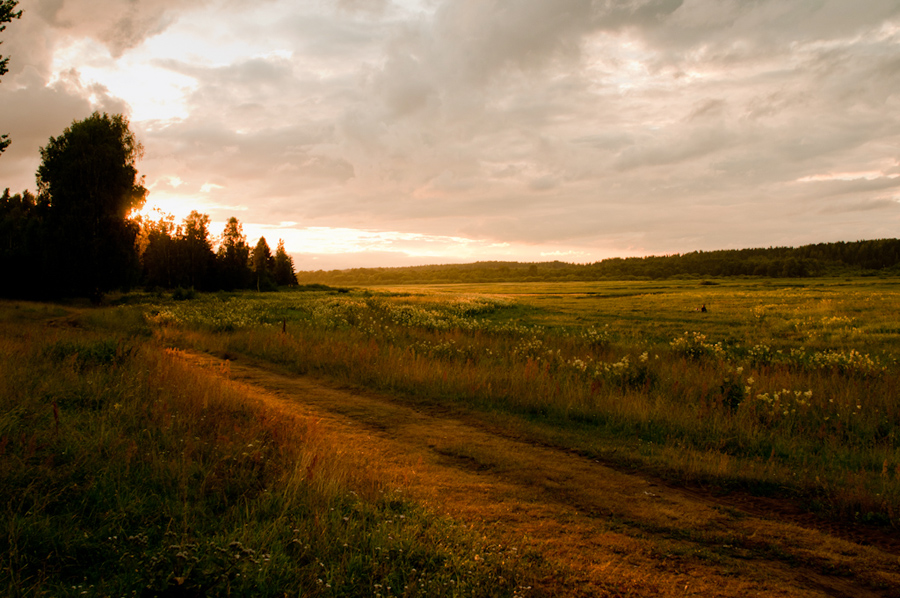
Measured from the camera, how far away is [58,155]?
4259 cm

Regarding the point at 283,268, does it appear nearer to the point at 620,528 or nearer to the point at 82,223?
the point at 82,223

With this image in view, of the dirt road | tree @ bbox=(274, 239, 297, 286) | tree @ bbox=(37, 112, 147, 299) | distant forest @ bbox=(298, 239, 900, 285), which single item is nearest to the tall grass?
the dirt road

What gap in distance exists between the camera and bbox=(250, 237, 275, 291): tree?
93250 millimetres

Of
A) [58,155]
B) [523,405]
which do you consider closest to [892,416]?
[523,405]

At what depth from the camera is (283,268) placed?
116562mm

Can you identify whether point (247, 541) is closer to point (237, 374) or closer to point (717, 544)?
point (717, 544)

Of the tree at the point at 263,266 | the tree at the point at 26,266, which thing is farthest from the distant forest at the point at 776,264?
the tree at the point at 26,266

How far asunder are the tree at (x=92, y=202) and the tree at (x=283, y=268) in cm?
6983

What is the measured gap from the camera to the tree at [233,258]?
85.6 meters

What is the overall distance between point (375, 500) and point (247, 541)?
1.69 meters

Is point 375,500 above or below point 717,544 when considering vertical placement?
above

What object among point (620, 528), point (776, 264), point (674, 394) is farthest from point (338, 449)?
point (776, 264)

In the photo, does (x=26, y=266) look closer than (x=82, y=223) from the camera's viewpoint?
No

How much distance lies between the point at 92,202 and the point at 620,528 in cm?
5057
